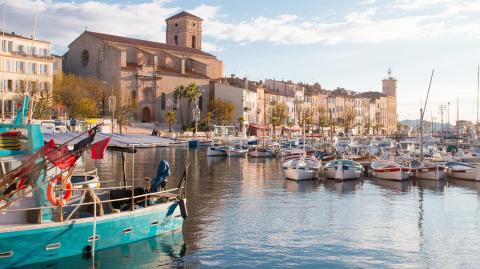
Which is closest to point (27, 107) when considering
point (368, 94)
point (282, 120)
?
point (282, 120)

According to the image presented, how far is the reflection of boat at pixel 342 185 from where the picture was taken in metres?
40.4

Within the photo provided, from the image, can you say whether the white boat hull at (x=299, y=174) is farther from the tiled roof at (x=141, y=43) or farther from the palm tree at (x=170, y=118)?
the tiled roof at (x=141, y=43)

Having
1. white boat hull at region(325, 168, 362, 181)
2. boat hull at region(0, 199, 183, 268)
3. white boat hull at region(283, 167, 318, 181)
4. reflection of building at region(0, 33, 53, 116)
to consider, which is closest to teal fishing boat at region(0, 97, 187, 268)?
boat hull at region(0, 199, 183, 268)

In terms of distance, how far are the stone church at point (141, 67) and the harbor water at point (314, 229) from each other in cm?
6927

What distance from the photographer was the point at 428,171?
159 feet

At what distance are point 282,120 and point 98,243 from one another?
118 m

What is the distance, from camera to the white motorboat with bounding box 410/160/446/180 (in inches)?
1901

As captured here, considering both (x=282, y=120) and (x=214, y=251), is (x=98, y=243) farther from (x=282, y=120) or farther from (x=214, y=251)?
(x=282, y=120)

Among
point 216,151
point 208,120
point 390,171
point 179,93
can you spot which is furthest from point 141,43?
point 390,171

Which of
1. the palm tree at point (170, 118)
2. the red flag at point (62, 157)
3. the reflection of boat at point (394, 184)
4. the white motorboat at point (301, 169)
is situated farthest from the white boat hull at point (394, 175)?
the palm tree at point (170, 118)

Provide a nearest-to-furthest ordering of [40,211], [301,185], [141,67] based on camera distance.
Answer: [40,211], [301,185], [141,67]

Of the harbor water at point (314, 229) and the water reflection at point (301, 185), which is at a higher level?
the water reflection at point (301, 185)

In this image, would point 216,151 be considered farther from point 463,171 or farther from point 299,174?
point 463,171

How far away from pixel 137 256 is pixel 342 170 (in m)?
29.4
